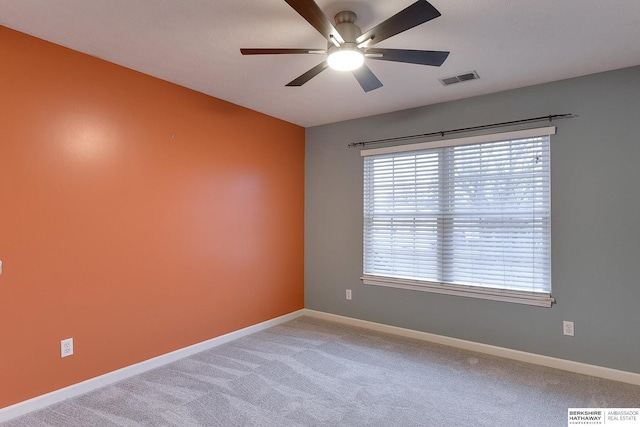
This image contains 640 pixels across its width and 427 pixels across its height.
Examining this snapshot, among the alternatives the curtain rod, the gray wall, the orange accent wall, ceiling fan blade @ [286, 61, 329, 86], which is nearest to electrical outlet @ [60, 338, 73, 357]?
the orange accent wall

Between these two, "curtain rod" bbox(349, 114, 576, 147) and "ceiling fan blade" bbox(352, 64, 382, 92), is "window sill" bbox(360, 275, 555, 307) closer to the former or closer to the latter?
"curtain rod" bbox(349, 114, 576, 147)

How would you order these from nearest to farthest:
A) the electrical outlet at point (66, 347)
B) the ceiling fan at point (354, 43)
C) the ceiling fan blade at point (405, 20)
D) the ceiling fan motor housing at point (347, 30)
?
the ceiling fan blade at point (405, 20) → the ceiling fan at point (354, 43) → the ceiling fan motor housing at point (347, 30) → the electrical outlet at point (66, 347)

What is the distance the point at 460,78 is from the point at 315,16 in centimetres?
181

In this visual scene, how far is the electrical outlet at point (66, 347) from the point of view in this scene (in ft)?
8.32

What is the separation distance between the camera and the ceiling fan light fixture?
82.0 inches

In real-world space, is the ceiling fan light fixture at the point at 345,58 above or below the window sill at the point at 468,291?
above

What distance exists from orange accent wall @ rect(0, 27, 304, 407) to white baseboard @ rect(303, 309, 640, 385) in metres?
1.27

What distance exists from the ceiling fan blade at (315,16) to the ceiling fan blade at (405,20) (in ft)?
0.52

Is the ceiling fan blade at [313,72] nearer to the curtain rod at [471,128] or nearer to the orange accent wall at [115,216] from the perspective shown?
the orange accent wall at [115,216]

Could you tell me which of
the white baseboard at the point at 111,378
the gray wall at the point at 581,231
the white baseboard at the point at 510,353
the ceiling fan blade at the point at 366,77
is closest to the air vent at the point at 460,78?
the gray wall at the point at 581,231

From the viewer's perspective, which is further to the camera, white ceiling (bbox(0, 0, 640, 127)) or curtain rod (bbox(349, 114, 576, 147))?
curtain rod (bbox(349, 114, 576, 147))

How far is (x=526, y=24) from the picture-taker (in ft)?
7.38

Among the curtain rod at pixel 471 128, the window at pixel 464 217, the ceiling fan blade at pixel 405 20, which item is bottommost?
the window at pixel 464 217

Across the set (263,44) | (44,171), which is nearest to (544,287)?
(263,44)
